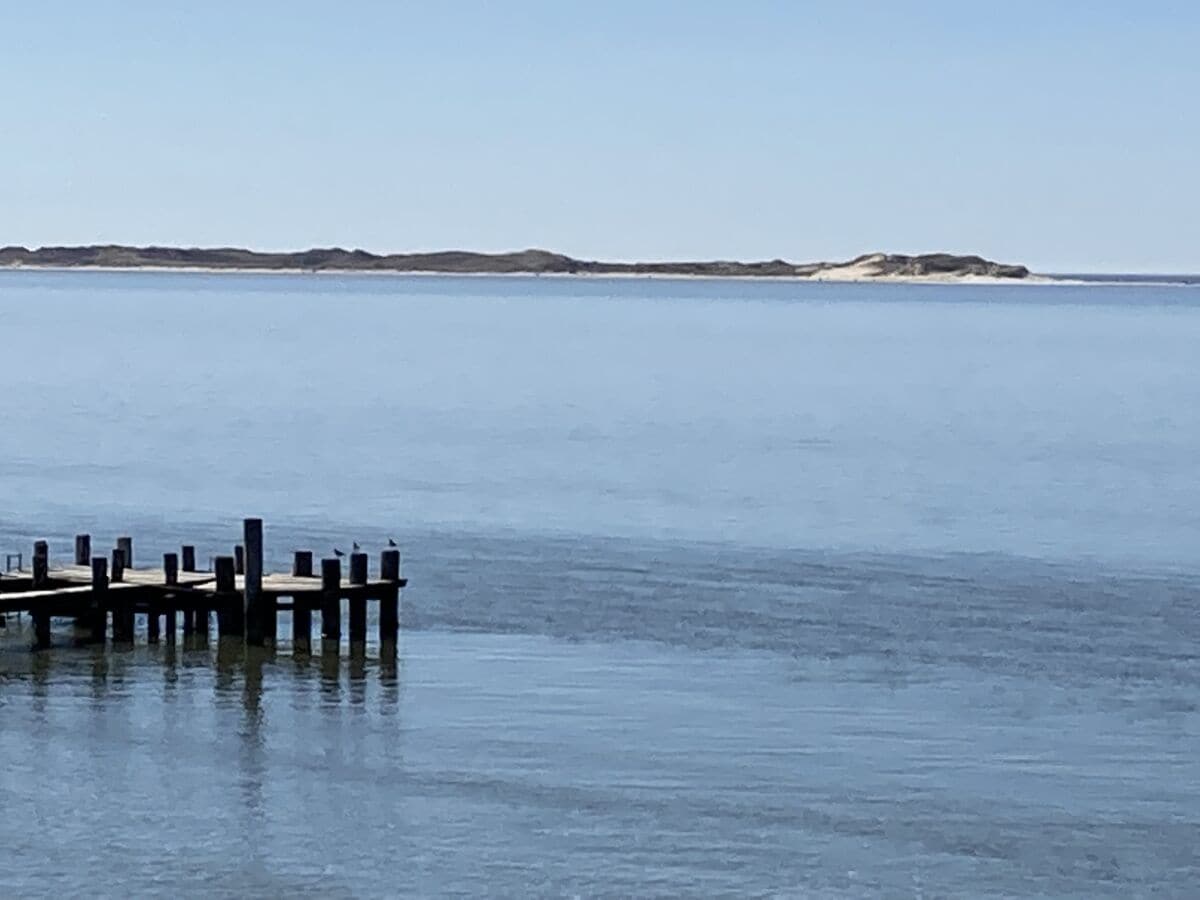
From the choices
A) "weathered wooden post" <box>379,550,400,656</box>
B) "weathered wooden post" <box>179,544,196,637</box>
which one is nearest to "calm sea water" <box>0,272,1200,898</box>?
"weathered wooden post" <box>379,550,400,656</box>

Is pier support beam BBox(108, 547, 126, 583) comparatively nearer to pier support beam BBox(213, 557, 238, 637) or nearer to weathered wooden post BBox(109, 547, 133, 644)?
weathered wooden post BBox(109, 547, 133, 644)

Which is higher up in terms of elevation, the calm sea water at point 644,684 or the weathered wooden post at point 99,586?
the weathered wooden post at point 99,586

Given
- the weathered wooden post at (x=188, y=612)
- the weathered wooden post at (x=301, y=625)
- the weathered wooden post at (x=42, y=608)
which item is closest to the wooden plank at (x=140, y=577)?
the weathered wooden post at (x=188, y=612)

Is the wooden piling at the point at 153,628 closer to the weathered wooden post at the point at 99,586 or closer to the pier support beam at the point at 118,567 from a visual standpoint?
the pier support beam at the point at 118,567

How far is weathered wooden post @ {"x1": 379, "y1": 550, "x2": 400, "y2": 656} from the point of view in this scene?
38.2 metres

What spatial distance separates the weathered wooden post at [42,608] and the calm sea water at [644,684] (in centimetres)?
44

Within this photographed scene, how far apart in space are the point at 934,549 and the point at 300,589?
17402mm

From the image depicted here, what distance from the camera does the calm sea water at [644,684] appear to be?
27.6 m

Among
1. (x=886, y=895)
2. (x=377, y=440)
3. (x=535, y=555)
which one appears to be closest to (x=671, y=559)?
(x=535, y=555)

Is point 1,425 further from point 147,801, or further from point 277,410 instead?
point 147,801

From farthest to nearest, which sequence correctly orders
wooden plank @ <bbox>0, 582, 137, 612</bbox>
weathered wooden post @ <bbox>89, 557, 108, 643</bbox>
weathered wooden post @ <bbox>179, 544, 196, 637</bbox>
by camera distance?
weathered wooden post @ <bbox>179, 544, 196, 637</bbox>, weathered wooden post @ <bbox>89, 557, 108, 643</bbox>, wooden plank @ <bbox>0, 582, 137, 612</bbox>

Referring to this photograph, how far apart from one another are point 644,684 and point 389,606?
4538 mm

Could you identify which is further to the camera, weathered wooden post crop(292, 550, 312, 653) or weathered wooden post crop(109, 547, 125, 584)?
weathered wooden post crop(109, 547, 125, 584)

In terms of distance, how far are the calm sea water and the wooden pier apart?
62 centimetres
